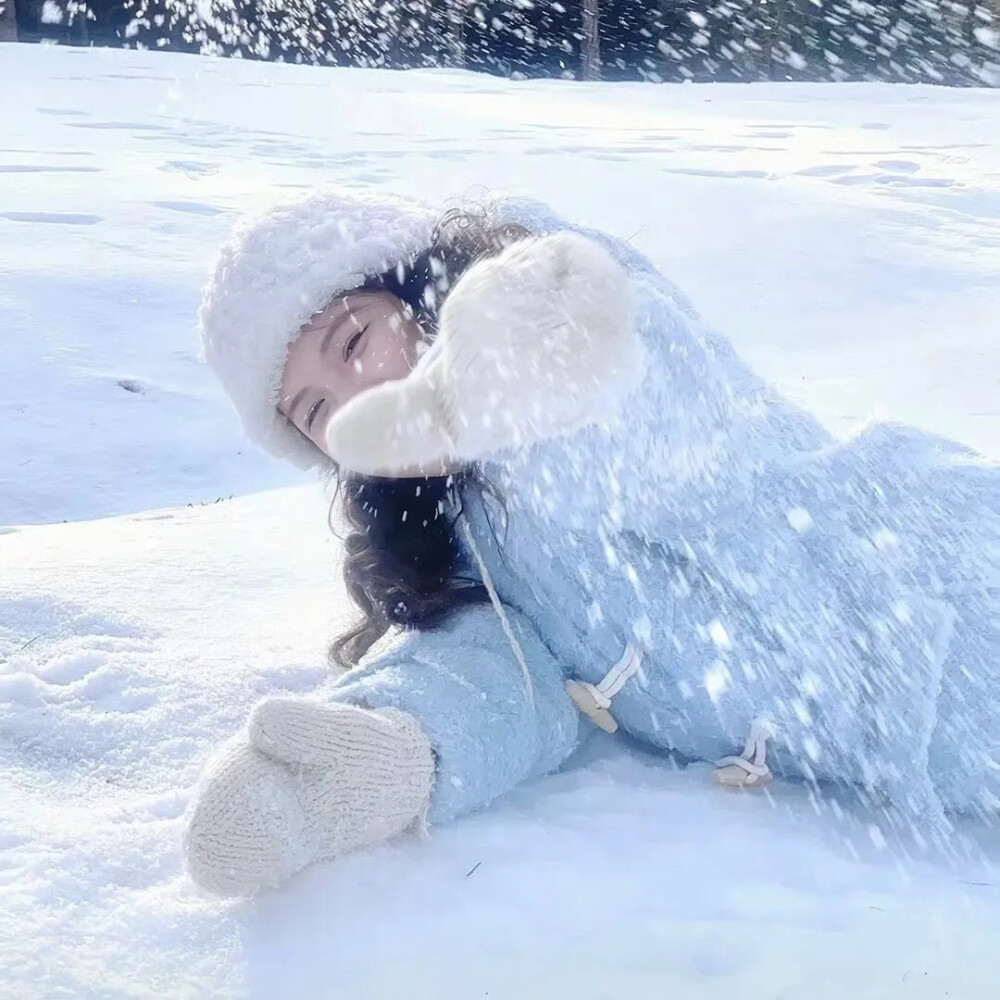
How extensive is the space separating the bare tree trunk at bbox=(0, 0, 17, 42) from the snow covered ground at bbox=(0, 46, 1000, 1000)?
6038mm

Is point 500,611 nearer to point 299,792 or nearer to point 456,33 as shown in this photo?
point 299,792

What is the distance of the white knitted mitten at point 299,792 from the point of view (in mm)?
1276

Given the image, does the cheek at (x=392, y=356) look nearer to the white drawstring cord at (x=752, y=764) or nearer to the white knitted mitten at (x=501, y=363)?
the white knitted mitten at (x=501, y=363)

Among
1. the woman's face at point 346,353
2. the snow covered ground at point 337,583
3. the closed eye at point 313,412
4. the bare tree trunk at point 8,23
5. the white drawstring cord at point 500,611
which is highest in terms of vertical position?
the bare tree trunk at point 8,23

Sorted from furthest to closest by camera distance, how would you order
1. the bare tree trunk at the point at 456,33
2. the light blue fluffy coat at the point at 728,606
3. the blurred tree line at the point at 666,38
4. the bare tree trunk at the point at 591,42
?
the bare tree trunk at the point at 456,33 < the blurred tree line at the point at 666,38 < the bare tree trunk at the point at 591,42 < the light blue fluffy coat at the point at 728,606

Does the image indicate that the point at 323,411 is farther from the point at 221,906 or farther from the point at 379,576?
the point at 221,906

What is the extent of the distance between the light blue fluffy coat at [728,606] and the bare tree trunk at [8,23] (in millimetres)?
13472

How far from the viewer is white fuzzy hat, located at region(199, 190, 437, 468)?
5.50 ft

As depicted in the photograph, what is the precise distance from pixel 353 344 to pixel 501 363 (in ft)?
1.17

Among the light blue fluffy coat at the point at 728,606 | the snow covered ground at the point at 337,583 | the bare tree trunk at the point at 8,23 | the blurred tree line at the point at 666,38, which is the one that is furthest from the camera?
the blurred tree line at the point at 666,38

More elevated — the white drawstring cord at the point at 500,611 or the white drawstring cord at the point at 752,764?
the white drawstring cord at the point at 500,611

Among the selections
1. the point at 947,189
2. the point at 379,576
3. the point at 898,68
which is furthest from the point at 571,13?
the point at 379,576

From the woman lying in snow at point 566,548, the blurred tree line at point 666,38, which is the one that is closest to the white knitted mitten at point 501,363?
the woman lying in snow at point 566,548

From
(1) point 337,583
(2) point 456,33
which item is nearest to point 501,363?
(1) point 337,583
